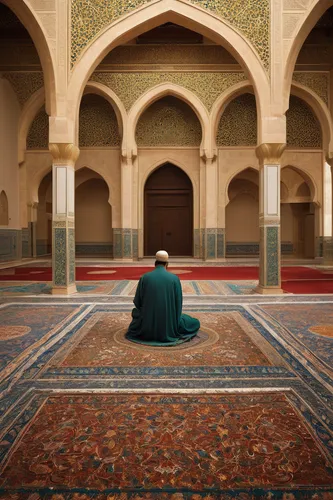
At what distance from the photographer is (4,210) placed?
8430 mm

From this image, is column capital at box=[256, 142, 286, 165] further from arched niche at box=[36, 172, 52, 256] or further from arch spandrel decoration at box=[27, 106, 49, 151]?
arched niche at box=[36, 172, 52, 256]

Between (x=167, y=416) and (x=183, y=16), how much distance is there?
481cm

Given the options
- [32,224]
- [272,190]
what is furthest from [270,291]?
[32,224]

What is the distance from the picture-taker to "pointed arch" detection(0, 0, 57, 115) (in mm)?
4219

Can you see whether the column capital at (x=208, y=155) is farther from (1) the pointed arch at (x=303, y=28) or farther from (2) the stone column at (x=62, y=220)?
(2) the stone column at (x=62, y=220)

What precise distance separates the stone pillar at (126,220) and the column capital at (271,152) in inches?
200

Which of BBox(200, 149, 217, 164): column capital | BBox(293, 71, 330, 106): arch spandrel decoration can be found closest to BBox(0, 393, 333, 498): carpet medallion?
BBox(200, 149, 217, 164): column capital

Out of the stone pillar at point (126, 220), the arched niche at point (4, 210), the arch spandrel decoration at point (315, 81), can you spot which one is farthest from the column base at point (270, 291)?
the arched niche at point (4, 210)

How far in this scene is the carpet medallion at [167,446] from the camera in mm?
1142

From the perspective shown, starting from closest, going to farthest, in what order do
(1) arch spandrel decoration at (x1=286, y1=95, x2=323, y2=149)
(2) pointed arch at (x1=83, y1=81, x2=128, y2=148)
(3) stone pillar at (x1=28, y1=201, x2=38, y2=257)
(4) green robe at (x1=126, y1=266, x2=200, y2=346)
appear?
(4) green robe at (x1=126, y1=266, x2=200, y2=346), (2) pointed arch at (x1=83, y1=81, x2=128, y2=148), (3) stone pillar at (x1=28, y1=201, x2=38, y2=257), (1) arch spandrel decoration at (x1=286, y1=95, x2=323, y2=149)

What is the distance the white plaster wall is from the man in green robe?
6.83 m

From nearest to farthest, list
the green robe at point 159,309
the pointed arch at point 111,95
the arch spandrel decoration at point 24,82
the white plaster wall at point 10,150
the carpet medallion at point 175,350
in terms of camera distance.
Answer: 1. the carpet medallion at point 175,350
2. the green robe at point 159,309
3. the white plaster wall at point 10,150
4. the arch spandrel decoration at point 24,82
5. the pointed arch at point 111,95

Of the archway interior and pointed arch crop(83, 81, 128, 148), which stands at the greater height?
the archway interior

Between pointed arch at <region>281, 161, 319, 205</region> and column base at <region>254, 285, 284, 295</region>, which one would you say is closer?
column base at <region>254, 285, 284, 295</region>
